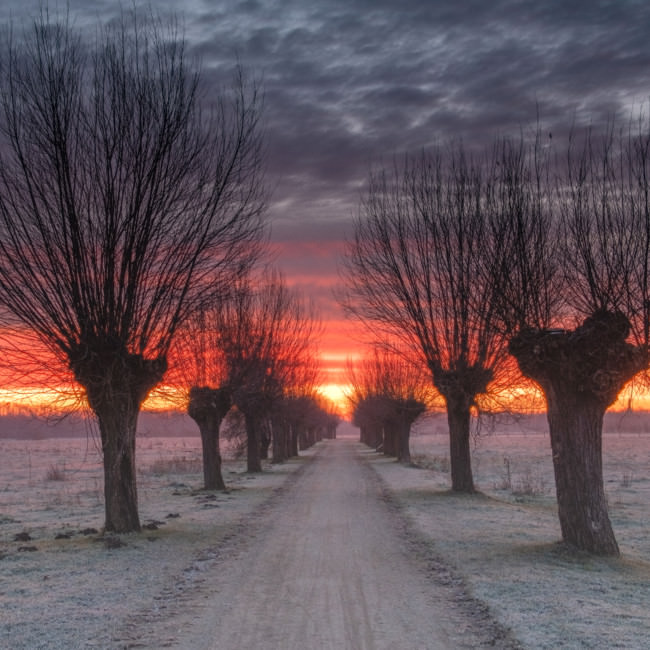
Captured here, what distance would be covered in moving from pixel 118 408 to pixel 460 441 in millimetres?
13009

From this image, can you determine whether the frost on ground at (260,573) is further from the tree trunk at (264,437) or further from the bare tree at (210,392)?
the tree trunk at (264,437)

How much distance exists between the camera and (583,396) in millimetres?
12555

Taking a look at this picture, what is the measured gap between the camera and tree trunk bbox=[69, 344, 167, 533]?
48.2 ft

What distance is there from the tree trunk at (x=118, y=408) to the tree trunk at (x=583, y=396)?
8.16 metres

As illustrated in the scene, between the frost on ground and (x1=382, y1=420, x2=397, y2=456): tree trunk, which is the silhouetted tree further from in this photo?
(x1=382, y1=420, x2=397, y2=456): tree trunk

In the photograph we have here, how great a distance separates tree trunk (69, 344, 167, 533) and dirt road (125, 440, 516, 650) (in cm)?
272

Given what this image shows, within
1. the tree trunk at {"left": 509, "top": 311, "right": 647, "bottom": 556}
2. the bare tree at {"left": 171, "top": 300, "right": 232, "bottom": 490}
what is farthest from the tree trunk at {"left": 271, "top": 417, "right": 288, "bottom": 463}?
the tree trunk at {"left": 509, "top": 311, "right": 647, "bottom": 556}

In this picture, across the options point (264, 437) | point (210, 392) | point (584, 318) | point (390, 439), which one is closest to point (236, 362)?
point (210, 392)

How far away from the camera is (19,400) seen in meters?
14.7

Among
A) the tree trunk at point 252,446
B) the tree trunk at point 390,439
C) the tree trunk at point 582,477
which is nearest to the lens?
the tree trunk at point 582,477

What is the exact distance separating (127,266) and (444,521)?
9.63 m

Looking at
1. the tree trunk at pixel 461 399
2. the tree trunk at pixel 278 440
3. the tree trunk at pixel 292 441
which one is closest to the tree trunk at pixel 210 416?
the tree trunk at pixel 461 399

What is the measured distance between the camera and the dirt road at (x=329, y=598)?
7.40m

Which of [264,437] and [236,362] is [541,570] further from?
[264,437]
